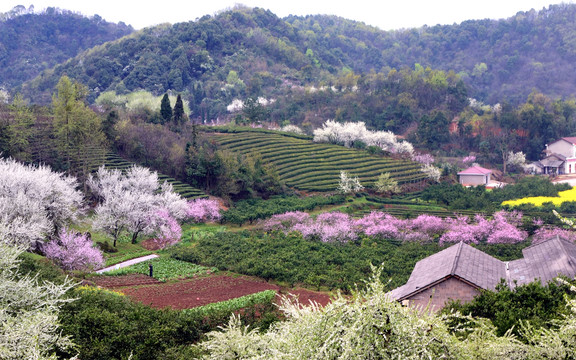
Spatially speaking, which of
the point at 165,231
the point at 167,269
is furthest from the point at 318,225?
the point at 167,269

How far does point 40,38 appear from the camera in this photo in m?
131

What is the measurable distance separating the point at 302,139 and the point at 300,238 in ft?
108

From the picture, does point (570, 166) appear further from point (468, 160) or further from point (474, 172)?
point (474, 172)

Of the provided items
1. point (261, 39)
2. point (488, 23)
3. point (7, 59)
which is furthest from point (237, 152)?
point (488, 23)

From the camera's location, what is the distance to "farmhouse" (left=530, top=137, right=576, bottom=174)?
6738 cm

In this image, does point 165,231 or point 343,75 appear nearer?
point 165,231

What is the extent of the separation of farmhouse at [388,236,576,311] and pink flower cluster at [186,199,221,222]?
21.8 m

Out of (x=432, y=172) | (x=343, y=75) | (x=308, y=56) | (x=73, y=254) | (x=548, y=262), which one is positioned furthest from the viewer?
(x=308, y=56)

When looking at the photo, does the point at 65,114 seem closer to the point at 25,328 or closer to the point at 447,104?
the point at 25,328

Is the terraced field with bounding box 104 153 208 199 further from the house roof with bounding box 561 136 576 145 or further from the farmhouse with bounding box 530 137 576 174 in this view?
the house roof with bounding box 561 136 576 145

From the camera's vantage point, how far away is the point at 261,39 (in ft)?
392

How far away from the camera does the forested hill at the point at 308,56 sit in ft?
320

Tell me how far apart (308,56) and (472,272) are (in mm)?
114131

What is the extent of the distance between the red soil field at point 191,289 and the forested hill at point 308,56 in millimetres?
67963
